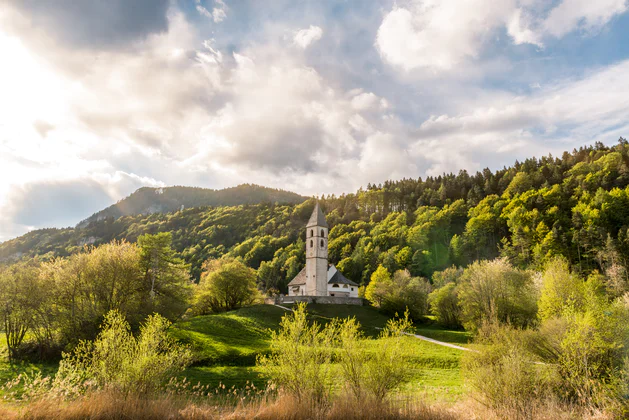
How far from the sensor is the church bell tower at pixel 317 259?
61203mm

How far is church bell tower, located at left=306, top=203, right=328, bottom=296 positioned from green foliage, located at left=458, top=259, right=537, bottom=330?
24.4 metres

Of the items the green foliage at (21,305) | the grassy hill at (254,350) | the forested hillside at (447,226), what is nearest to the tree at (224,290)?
the grassy hill at (254,350)

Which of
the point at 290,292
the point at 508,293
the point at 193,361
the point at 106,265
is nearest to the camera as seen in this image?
the point at 193,361

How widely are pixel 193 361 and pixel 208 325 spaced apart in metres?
11.9

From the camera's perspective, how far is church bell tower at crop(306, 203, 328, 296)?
61.2m

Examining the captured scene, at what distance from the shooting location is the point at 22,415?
12.3 metres

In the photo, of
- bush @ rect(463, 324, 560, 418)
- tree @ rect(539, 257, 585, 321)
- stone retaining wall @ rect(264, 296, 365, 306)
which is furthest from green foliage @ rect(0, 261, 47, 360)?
tree @ rect(539, 257, 585, 321)

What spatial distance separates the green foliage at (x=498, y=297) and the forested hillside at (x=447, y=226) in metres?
23.9

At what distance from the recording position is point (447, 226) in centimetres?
10225

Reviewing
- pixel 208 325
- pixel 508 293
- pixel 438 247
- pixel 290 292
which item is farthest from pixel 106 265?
pixel 438 247

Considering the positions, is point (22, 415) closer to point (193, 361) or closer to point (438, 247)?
point (193, 361)

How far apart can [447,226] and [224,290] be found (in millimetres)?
71432

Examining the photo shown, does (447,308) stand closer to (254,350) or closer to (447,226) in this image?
(254,350)

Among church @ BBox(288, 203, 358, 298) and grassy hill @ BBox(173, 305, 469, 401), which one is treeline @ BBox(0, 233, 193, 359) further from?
church @ BBox(288, 203, 358, 298)
